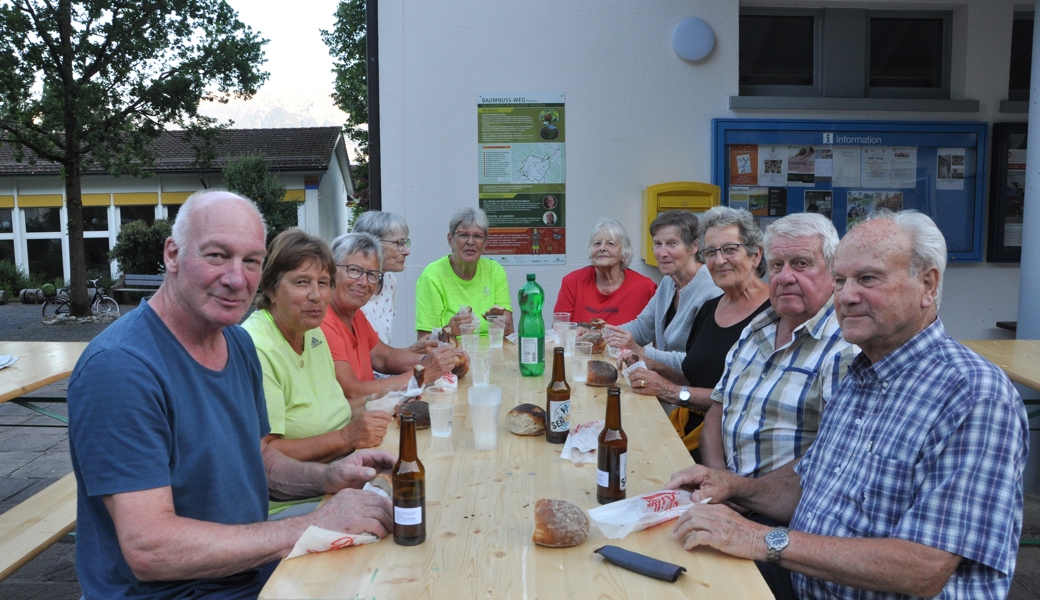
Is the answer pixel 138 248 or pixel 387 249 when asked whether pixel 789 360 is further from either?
pixel 138 248

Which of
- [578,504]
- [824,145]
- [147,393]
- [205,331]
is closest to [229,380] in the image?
[205,331]

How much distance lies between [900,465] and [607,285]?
338cm

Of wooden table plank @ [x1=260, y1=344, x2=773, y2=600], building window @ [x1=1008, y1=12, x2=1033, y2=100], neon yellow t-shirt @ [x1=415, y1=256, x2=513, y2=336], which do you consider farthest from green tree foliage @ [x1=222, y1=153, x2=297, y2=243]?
wooden table plank @ [x1=260, y1=344, x2=773, y2=600]

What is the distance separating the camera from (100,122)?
1622 centimetres

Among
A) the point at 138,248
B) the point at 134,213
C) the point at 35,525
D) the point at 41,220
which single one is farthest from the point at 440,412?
the point at 41,220

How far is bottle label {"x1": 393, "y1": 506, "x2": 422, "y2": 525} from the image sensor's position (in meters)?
1.67

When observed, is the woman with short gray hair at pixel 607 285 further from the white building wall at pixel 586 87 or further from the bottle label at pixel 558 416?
the bottle label at pixel 558 416

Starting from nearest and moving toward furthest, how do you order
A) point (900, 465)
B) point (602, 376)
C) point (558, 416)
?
point (900, 465) → point (558, 416) → point (602, 376)

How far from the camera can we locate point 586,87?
5.88 meters

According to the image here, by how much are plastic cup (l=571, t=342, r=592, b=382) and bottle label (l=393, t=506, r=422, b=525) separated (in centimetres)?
175

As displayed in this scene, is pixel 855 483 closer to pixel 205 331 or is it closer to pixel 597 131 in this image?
pixel 205 331

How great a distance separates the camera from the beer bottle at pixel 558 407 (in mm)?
2432

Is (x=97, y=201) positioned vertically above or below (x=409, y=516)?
above

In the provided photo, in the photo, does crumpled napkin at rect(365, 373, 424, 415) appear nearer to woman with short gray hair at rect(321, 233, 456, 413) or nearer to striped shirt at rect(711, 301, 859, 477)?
woman with short gray hair at rect(321, 233, 456, 413)
